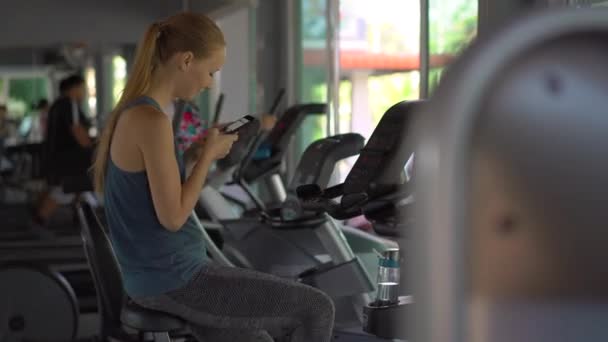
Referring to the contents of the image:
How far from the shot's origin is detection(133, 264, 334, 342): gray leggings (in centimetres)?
192

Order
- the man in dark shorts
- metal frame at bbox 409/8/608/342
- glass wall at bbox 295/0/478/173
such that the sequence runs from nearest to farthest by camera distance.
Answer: metal frame at bbox 409/8/608/342, glass wall at bbox 295/0/478/173, the man in dark shorts

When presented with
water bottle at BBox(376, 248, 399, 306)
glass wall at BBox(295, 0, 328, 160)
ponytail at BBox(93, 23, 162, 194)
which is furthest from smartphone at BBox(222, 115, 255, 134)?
glass wall at BBox(295, 0, 328, 160)

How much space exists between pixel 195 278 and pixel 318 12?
4.68m

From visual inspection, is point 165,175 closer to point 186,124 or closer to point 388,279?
point 388,279

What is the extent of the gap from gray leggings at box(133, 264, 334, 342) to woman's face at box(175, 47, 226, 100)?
360 millimetres

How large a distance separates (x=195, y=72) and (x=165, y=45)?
8 cm

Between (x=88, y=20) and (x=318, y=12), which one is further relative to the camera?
(x=88, y=20)

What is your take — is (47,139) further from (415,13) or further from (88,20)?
(415,13)

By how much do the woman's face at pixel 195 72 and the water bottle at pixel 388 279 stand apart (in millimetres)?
570

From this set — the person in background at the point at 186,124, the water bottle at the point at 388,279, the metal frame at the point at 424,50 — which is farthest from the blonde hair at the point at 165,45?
the person in background at the point at 186,124

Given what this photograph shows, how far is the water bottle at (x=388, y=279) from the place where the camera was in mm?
2119

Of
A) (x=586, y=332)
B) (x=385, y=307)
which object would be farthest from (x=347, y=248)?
(x=586, y=332)

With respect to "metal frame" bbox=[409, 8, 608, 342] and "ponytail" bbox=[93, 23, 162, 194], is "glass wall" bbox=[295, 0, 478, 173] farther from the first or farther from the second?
"metal frame" bbox=[409, 8, 608, 342]

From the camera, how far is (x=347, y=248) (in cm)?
334
